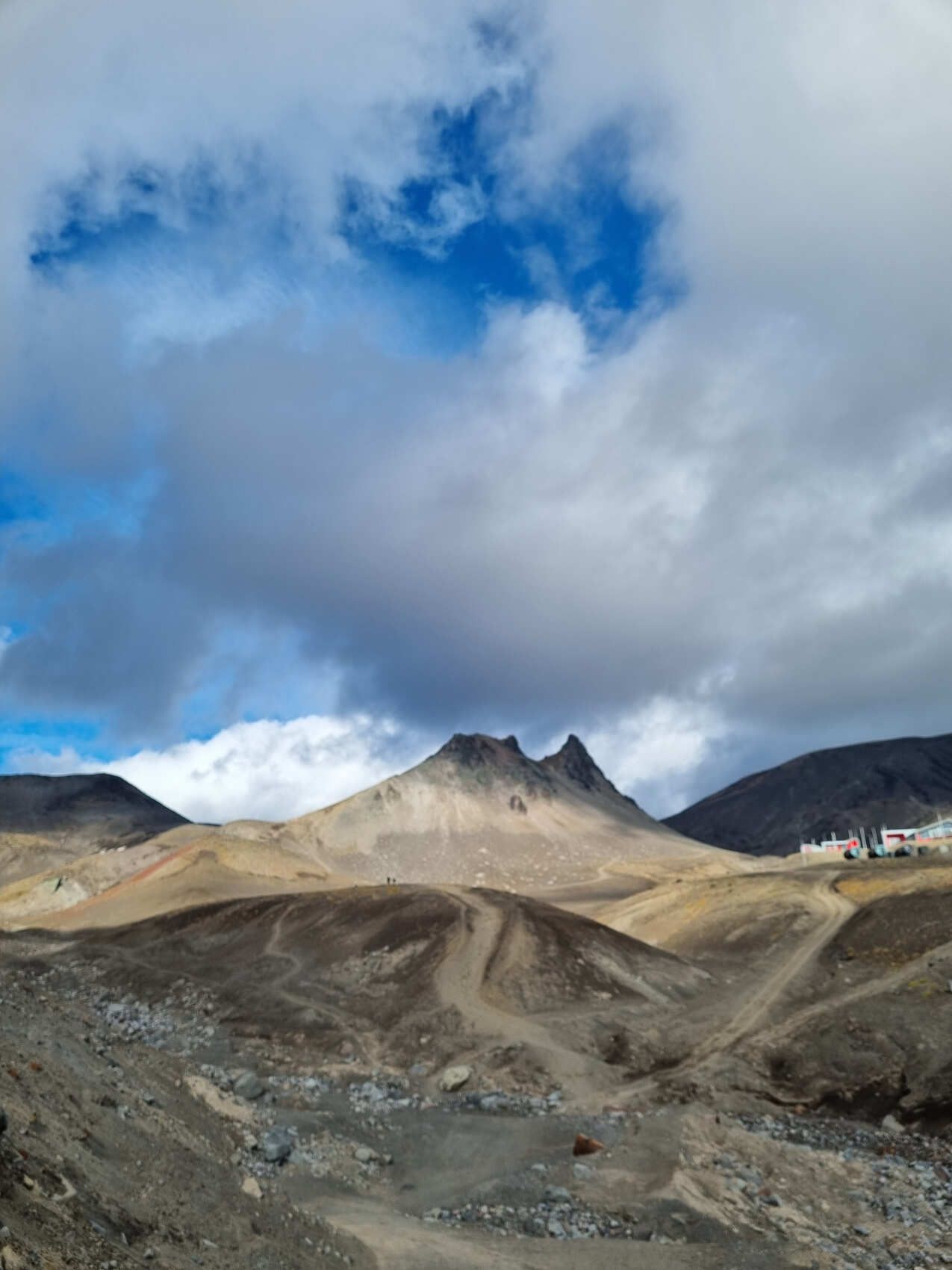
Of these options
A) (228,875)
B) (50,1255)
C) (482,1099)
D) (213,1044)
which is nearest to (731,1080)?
(482,1099)

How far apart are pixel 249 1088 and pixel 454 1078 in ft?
34.4

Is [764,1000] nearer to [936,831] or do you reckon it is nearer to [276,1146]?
[276,1146]

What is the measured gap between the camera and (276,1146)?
23297mm

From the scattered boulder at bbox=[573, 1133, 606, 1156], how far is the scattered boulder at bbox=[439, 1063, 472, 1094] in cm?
1078

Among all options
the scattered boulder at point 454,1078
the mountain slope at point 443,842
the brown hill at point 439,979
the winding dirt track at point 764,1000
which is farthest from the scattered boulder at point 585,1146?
the mountain slope at point 443,842

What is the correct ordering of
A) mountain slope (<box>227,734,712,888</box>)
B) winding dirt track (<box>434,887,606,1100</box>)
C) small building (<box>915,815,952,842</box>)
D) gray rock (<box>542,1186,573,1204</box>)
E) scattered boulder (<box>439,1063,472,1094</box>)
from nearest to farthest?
1. gray rock (<box>542,1186,573,1204</box>)
2. scattered boulder (<box>439,1063,472,1094</box>)
3. winding dirt track (<box>434,887,606,1100</box>)
4. small building (<box>915,815,952,842</box>)
5. mountain slope (<box>227,734,712,888</box>)

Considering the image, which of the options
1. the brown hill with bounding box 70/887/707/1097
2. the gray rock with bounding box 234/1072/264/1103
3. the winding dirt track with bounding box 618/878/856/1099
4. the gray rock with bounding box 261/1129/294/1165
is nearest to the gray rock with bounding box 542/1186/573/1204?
the gray rock with bounding box 261/1129/294/1165

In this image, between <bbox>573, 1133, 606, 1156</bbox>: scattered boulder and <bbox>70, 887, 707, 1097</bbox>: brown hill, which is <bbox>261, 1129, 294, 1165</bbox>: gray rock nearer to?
<bbox>573, 1133, 606, 1156</bbox>: scattered boulder

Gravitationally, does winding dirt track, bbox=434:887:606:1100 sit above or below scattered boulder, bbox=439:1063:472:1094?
above

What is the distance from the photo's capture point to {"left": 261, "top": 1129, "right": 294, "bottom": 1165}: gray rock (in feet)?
75.0

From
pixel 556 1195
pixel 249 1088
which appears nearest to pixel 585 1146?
pixel 556 1195

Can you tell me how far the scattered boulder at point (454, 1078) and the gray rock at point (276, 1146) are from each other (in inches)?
501

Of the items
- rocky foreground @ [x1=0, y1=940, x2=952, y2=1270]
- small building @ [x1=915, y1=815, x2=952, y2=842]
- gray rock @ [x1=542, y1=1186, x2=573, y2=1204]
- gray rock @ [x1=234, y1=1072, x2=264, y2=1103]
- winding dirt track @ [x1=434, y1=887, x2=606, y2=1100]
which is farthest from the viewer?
small building @ [x1=915, y1=815, x2=952, y2=842]

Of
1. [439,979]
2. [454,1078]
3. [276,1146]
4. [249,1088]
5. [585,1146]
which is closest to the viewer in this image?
[276,1146]
